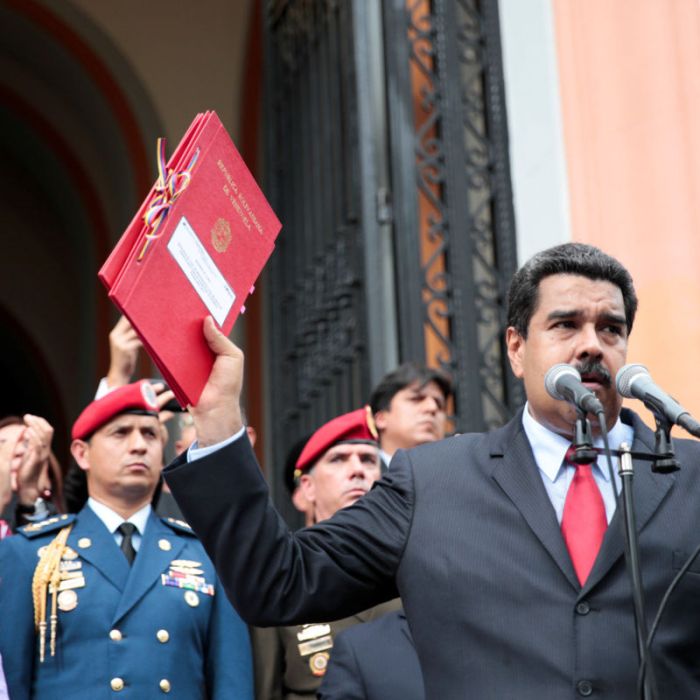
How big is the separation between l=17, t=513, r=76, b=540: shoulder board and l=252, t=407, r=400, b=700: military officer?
637 mm

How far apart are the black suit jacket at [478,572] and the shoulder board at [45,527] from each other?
1719 mm

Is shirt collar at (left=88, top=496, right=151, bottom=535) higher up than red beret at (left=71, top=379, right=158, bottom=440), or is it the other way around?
red beret at (left=71, top=379, right=158, bottom=440)

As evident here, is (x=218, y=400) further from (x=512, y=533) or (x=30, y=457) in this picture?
(x=30, y=457)

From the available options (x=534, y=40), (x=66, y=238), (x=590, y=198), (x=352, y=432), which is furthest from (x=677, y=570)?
(x=66, y=238)

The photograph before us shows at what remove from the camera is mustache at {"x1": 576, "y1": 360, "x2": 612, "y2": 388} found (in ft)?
7.89

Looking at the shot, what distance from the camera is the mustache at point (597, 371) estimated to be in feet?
7.89

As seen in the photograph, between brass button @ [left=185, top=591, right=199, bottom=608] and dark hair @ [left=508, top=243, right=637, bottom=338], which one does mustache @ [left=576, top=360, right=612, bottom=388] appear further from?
brass button @ [left=185, top=591, right=199, bottom=608]

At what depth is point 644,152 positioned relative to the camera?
16.0 ft

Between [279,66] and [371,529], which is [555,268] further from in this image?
[279,66]

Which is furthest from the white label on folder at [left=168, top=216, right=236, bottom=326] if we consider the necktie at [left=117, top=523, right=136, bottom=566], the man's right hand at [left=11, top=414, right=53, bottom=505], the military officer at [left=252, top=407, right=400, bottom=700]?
the man's right hand at [left=11, top=414, right=53, bottom=505]

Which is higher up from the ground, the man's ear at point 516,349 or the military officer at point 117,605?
A: the man's ear at point 516,349

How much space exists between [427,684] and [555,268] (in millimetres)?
770

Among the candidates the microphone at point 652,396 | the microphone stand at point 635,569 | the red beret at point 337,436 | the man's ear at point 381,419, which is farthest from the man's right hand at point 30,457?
the microphone stand at point 635,569

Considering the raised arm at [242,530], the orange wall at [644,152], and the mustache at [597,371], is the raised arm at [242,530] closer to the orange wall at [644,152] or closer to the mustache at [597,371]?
the mustache at [597,371]
